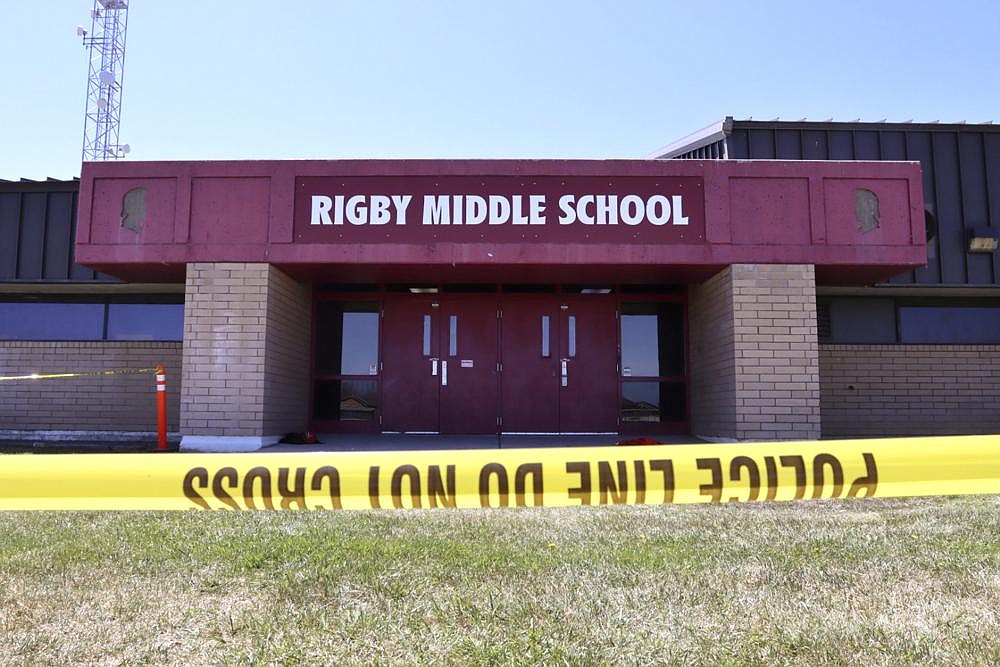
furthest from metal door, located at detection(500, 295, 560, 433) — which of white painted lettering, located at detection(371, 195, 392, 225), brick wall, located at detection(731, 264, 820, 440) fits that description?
brick wall, located at detection(731, 264, 820, 440)

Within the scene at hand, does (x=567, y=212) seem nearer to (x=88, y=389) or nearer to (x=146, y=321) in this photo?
(x=146, y=321)

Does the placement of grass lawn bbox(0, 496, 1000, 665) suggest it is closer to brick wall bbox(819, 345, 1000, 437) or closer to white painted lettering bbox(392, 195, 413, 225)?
white painted lettering bbox(392, 195, 413, 225)

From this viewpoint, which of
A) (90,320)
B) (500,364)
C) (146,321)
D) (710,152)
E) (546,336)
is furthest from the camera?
(710,152)

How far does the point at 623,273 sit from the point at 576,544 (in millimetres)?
6460

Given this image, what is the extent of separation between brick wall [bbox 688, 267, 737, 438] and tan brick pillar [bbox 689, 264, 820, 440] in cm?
3

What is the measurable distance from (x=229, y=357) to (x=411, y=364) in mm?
2916

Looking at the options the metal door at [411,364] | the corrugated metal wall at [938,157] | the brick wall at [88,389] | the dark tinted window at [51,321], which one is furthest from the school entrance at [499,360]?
the dark tinted window at [51,321]

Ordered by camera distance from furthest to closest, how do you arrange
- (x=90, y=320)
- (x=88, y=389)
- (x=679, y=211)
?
(x=90, y=320)
(x=88, y=389)
(x=679, y=211)

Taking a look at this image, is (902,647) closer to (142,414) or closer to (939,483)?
(939,483)

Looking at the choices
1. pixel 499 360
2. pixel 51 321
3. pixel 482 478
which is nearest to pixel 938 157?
pixel 499 360

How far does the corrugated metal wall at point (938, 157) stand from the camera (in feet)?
38.8

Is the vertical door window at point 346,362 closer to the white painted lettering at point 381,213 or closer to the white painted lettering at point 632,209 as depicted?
the white painted lettering at point 381,213

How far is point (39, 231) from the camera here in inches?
470

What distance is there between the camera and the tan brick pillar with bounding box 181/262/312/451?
9.42 meters
